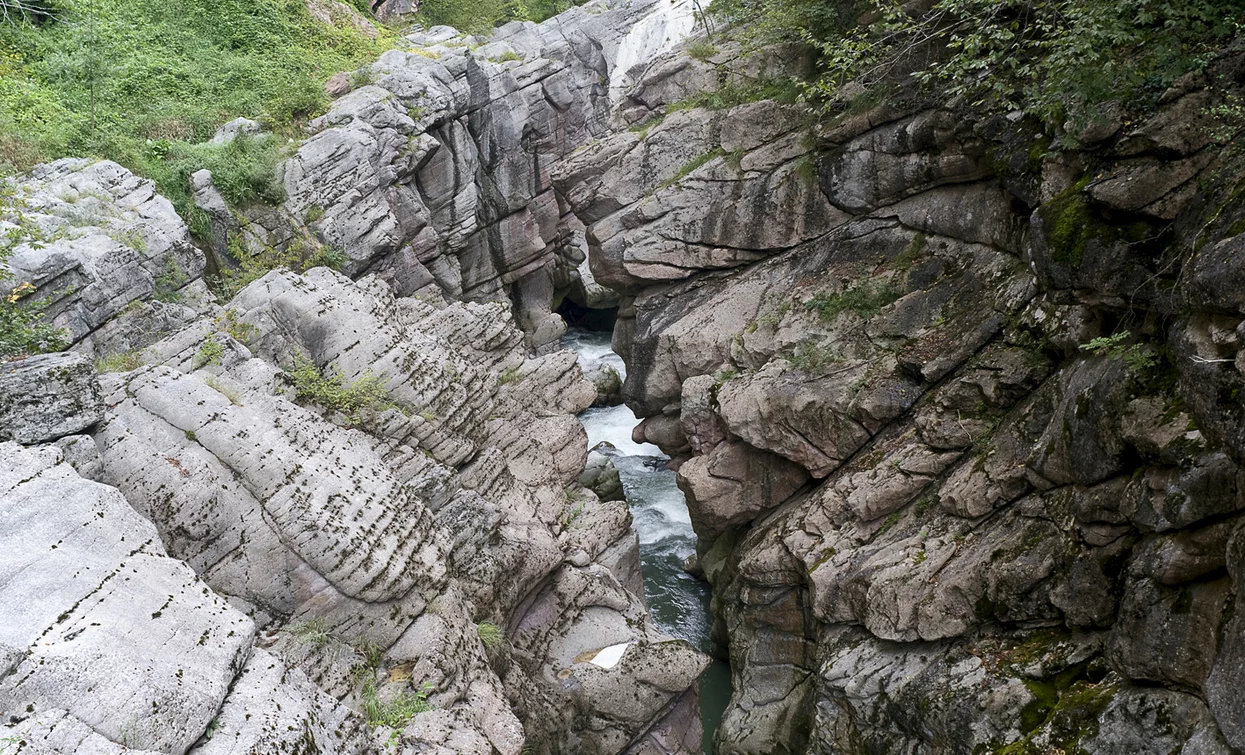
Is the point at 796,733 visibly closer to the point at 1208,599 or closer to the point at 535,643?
the point at 535,643

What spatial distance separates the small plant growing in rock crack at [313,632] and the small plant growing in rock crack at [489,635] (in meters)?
2.56

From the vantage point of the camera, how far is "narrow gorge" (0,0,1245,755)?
7.75m

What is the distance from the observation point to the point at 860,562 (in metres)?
12.8

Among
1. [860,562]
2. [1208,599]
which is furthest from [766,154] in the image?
[1208,599]

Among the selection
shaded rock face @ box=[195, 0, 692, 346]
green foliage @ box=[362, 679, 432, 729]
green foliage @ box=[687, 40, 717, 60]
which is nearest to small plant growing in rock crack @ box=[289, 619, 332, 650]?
green foliage @ box=[362, 679, 432, 729]

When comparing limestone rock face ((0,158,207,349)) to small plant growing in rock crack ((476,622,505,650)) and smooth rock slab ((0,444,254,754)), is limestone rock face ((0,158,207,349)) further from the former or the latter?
small plant growing in rock crack ((476,622,505,650))

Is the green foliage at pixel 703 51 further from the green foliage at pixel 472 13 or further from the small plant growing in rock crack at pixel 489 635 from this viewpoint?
the green foliage at pixel 472 13

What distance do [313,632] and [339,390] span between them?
5217mm

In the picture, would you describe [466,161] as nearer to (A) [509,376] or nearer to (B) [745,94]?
(A) [509,376]

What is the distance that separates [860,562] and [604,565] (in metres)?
5.81

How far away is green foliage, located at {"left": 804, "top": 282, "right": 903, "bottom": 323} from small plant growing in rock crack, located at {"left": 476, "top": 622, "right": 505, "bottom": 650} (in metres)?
8.51

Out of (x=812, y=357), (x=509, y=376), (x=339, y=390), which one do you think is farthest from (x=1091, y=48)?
(x=509, y=376)

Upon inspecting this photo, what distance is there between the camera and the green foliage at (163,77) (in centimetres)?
A: 1994

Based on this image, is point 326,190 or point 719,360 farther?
point 326,190
